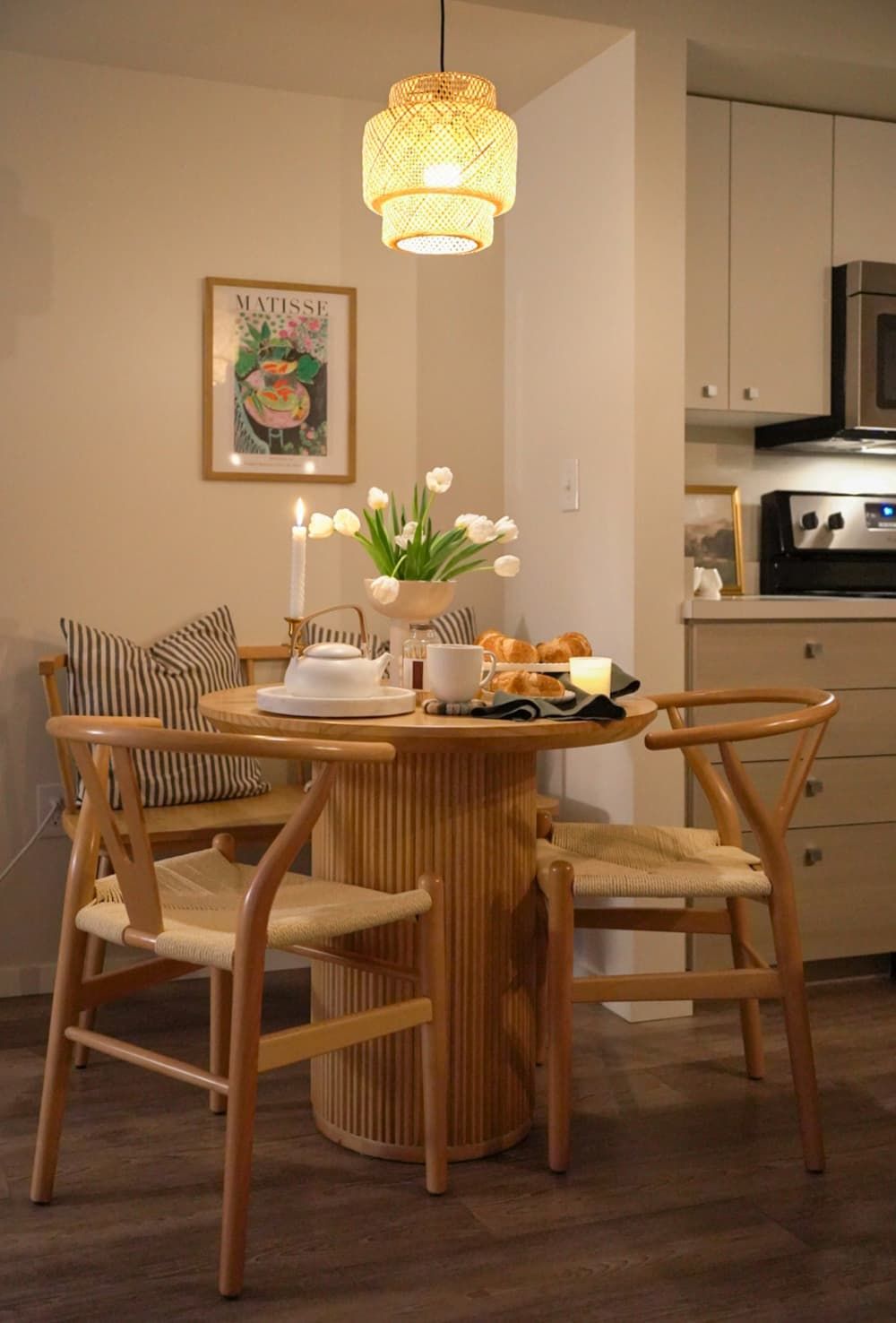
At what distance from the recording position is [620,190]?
10.1 ft

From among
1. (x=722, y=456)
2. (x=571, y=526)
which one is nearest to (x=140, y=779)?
(x=571, y=526)

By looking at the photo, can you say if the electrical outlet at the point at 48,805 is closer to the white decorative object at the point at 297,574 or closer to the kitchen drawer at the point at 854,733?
the white decorative object at the point at 297,574

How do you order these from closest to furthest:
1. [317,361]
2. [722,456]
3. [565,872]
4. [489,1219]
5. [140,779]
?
[489,1219] < [565,872] < [140,779] < [317,361] < [722,456]

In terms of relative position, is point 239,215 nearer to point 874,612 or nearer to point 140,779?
point 140,779

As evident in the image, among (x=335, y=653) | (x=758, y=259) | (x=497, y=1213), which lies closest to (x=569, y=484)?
(x=758, y=259)

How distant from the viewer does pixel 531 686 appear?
2326 mm

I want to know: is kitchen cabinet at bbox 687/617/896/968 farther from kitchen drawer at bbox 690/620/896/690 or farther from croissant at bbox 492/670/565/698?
croissant at bbox 492/670/565/698

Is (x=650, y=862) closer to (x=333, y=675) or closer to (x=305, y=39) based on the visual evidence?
(x=333, y=675)

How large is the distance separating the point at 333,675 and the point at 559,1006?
2.21 ft

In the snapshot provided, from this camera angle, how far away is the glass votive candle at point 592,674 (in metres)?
2.38

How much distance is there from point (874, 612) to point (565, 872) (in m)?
1.40

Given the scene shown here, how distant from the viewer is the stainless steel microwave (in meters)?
3.49

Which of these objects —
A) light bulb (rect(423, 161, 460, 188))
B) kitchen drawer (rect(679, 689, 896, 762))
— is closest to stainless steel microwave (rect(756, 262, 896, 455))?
kitchen drawer (rect(679, 689, 896, 762))

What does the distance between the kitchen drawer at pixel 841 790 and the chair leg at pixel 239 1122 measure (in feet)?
5.42
